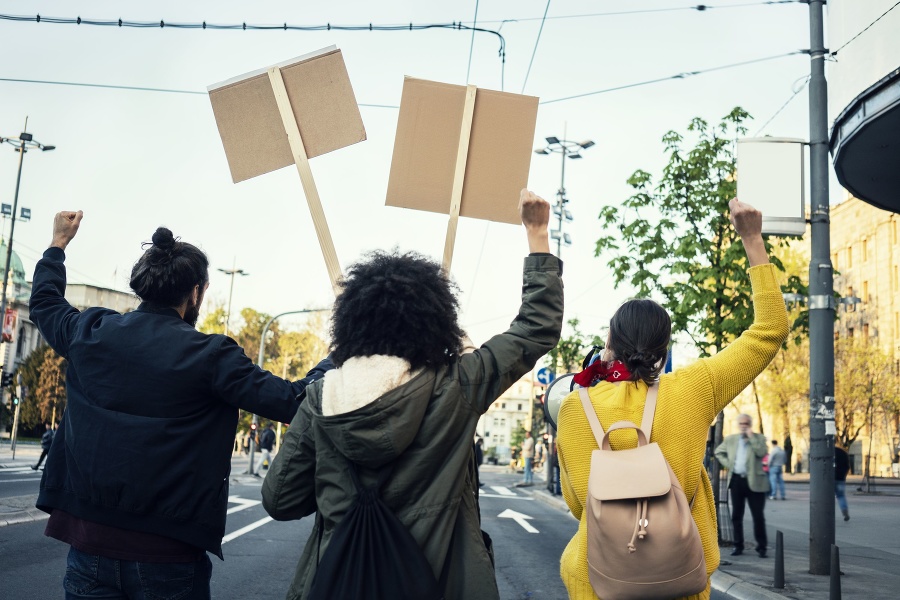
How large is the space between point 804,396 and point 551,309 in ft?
144

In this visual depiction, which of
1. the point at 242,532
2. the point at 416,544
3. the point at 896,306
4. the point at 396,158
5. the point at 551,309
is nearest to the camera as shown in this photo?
the point at 416,544

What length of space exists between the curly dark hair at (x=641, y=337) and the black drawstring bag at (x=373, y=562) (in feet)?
2.93

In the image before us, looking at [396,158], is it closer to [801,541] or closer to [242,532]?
[242,532]

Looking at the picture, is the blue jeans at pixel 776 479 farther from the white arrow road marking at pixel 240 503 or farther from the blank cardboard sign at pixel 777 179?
the blank cardboard sign at pixel 777 179

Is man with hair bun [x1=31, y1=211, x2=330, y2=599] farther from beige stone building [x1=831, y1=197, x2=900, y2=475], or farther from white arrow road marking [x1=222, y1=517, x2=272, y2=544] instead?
beige stone building [x1=831, y1=197, x2=900, y2=475]

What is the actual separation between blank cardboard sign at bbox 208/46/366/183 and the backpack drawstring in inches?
70.3

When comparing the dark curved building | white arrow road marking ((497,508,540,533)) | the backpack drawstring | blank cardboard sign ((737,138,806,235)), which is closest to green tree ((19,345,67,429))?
white arrow road marking ((497,508,540,533))

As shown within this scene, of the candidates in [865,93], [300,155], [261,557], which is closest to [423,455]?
[300,155]

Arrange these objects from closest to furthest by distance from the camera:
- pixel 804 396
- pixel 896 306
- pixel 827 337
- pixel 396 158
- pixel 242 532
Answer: pixel 396 158 < pixel 827 337 < pixel 242 532 < pixel 804 396 < pixel 896 306

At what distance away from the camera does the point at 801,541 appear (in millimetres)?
14508

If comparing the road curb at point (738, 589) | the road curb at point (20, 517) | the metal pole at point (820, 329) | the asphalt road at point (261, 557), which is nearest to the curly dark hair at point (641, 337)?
the asphalt road at point (261, 557)

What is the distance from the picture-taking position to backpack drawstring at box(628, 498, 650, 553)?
257cm

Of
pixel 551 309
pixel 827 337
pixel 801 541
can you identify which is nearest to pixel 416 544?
pixel 551 309

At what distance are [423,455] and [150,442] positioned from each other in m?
0.90
